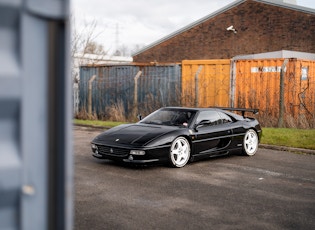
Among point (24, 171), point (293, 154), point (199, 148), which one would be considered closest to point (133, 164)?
point (199, 148)

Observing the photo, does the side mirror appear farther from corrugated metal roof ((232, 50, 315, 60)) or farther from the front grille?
corrugated metal roof ((232, 50, 315, 60))

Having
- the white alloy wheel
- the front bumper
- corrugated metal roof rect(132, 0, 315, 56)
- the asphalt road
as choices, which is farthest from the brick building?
the front bumper

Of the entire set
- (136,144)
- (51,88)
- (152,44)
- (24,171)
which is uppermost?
(152,44)

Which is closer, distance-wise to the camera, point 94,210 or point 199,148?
point 94,210

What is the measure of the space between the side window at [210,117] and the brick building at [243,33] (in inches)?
724

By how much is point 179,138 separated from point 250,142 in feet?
8.32

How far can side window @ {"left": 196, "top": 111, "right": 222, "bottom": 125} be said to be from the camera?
964cm

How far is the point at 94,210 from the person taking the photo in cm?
576

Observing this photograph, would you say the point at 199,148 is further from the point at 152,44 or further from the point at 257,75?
the point at 152,44

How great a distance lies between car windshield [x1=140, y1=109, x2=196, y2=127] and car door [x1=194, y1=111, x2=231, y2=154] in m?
0.23

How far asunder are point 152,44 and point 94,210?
2874 centimetres

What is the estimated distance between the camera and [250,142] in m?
10.6

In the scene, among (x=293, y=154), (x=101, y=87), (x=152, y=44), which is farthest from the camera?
(x=152, y=44)

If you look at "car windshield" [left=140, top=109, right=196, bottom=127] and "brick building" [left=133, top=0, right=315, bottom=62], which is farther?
"brick building" [left=133, top=0, right=315, bottom=62]
